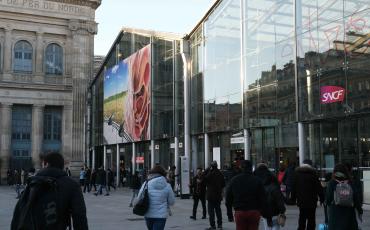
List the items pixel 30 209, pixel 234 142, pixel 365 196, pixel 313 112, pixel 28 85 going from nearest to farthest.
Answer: pixel 30 209
pixel 365 196
pixel 313 112
pixel 234 142
pixel 28 85

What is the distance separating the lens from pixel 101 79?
155ft

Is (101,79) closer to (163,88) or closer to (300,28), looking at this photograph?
(163,88)

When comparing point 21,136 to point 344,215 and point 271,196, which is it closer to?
point 271,196

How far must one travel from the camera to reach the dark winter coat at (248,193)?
7938mm

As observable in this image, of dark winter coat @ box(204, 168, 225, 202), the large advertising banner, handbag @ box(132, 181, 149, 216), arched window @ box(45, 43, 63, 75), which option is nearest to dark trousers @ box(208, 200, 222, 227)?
dark winter coat @ box(204, 168, 225, 202)

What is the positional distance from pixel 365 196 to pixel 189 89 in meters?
15.0

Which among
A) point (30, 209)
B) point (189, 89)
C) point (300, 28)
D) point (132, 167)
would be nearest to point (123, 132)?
point (132, 167)

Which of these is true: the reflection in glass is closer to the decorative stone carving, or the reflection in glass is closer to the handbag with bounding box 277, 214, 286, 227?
the handbag with bounding box 277, 214, 286, 227

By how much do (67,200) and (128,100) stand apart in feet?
113

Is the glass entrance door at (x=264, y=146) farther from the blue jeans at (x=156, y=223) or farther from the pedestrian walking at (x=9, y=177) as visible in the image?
the pedestrian walking at (x=9, y=177)

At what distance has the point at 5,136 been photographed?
170 ft

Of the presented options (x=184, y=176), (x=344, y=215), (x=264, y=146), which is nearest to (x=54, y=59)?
(x=184, y=176)

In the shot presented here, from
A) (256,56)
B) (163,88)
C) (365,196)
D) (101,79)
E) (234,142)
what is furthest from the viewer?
(101,79)

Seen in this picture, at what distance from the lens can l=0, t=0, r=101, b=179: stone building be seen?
173ft
